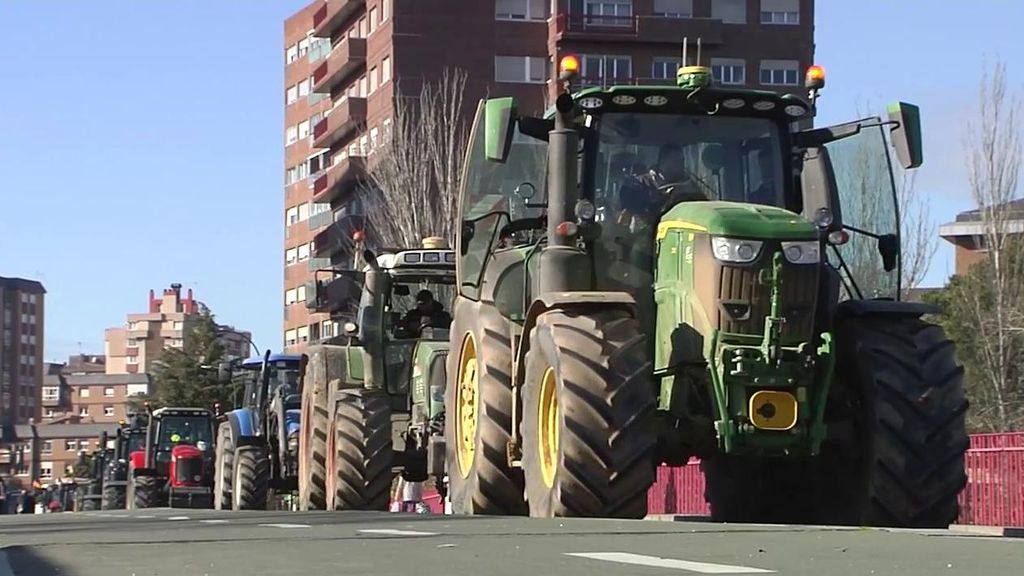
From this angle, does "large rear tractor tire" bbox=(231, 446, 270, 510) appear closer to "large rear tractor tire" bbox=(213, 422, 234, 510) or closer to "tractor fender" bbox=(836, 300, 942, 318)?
"large rear tractor tire" bbox=(213, 422, 234, 510)

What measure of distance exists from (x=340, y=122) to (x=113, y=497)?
4112 centimetres

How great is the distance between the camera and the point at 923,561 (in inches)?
323

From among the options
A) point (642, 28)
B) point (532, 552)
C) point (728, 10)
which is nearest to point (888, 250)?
point (532, 552)

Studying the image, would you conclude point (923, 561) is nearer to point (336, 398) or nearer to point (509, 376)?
A: point (509, 376)

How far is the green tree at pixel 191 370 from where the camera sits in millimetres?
89312

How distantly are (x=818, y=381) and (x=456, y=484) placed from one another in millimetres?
3763

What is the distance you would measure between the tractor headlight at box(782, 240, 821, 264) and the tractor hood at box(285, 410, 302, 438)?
52.5ft

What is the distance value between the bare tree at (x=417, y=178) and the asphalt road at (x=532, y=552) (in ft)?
138

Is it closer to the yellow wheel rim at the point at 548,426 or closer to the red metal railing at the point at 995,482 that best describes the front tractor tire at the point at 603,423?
the yellow wheel rim at the point at 548,426

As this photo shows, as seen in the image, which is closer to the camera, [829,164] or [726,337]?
[726,337]

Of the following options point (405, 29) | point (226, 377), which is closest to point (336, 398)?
point (226, 377)

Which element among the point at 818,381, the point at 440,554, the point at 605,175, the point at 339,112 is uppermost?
the point at 339,112

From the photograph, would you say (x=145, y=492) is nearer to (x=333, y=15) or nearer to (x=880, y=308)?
(x=880, y=308)

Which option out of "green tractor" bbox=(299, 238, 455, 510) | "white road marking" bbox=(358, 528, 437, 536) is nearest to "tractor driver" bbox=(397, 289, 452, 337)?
"green tractor" bbox=(299, 238, 455, 510)
